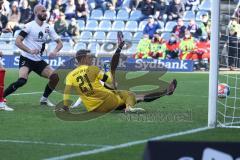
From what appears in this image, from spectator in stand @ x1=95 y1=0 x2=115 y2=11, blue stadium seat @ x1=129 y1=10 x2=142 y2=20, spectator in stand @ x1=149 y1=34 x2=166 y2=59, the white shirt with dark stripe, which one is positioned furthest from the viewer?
spectator in stand @ x1=95 y1=0 x2=115 y2=11

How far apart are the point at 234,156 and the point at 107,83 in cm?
711

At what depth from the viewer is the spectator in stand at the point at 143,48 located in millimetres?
29752

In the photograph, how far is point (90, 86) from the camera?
472 inches

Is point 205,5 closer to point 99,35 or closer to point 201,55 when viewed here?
point 201,55

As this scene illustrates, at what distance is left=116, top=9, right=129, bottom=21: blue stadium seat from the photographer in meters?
32.8

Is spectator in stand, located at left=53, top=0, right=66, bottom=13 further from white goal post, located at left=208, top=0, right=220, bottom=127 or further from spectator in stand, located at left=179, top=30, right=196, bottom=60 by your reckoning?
white goal post, located at left=208, top=0, right=220, bottom=127

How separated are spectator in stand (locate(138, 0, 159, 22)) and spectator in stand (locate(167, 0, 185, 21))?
61 cm

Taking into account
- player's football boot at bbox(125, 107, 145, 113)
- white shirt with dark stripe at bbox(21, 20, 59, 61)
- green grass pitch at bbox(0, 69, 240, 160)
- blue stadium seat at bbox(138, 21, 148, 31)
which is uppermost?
blue stadium seat at bbox(138, 21, 148, 31)

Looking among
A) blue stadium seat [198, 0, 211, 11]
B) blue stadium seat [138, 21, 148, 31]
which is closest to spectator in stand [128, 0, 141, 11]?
blue stadium seat [138, 21, 148, 31]

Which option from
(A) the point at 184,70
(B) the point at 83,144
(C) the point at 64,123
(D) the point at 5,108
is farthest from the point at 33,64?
(A) the point at 184,70

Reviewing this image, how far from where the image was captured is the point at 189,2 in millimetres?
32000

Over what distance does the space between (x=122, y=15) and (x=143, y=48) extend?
11.6 feet

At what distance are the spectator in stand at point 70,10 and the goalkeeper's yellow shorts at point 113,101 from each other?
21.2m

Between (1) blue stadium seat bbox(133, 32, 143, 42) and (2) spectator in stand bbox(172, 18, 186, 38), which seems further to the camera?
(1) blue stadium seat bbox(133, 32, 143, 42)
